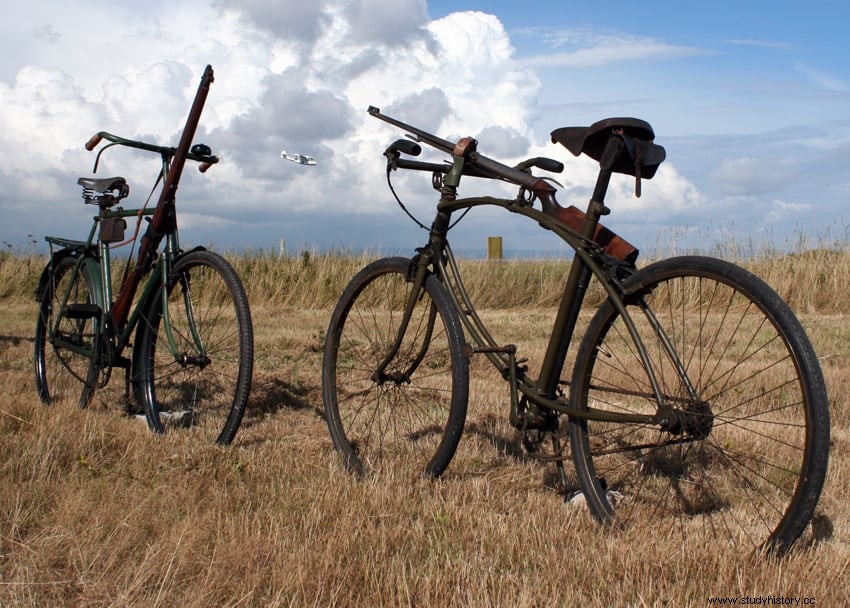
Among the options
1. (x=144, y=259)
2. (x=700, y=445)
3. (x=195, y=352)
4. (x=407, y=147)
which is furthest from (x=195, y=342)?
(x=700, y=445)

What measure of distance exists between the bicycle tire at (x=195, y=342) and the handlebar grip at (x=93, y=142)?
0.97m

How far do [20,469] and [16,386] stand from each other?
8.17 feet

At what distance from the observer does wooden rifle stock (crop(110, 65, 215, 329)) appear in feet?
14.5

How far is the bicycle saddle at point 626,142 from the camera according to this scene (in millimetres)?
3043

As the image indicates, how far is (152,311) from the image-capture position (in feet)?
14.9

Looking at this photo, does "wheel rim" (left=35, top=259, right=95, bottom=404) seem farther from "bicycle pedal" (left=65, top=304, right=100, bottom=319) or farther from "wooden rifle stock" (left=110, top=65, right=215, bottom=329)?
"wooden rifle stock" (left=110, top=65, right=215, bottom=329)

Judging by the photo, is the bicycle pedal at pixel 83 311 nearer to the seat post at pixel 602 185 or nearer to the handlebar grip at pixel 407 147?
the handlebar grip at pixel 407 147

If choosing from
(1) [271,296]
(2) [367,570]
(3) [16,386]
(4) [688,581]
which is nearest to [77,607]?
(2) [367,570]

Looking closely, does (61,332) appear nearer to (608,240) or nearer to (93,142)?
(93,142)

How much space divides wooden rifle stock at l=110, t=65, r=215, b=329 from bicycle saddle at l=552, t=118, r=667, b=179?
211 centimetres

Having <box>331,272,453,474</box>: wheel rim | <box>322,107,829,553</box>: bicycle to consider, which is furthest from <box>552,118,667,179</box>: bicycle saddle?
<box>331,272,453,474</box>: wheel rim

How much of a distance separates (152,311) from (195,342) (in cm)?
36

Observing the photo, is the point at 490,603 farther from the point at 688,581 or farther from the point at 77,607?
the point at 77,607

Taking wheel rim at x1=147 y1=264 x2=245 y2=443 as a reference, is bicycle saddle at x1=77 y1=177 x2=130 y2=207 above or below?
above
